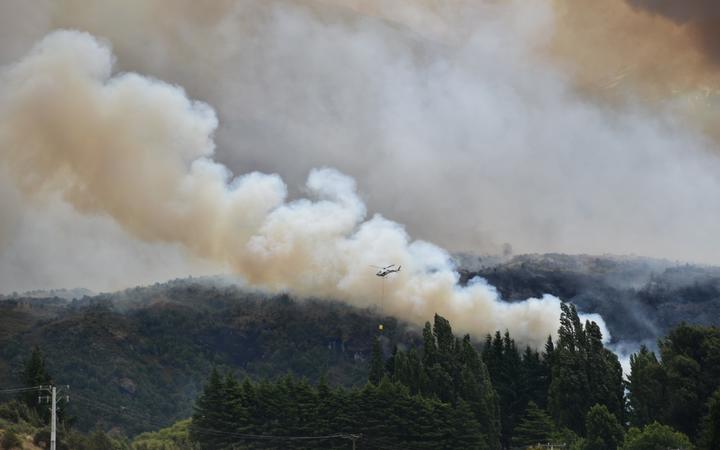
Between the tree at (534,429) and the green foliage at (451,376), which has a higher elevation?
the green foliage at (451,376)

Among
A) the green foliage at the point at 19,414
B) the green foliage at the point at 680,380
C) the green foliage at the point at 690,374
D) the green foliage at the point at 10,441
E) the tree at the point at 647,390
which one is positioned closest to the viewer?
the green foliage at the point at 10,441

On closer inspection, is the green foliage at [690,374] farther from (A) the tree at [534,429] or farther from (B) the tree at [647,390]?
(A) the tree at [534,429]

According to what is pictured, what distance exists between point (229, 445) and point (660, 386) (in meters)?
69.3

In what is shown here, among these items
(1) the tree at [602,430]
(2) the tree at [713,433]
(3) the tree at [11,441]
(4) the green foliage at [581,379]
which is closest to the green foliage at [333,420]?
(4) the green foliage at [581,379]

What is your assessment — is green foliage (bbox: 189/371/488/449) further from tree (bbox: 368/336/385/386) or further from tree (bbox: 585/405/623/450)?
tree (bbox: 368/336/385/386)

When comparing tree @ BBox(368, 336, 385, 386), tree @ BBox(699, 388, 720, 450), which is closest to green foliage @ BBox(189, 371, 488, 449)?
tree @ BBox(368, 336, 385, 386)

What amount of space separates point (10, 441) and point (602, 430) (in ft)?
277

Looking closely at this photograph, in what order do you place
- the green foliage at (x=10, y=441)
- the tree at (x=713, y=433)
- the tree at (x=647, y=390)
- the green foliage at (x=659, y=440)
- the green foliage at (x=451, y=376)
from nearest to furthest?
1. the tree at (x=713, y=433)
2. the green foliage at (x=10, y=441)
3. the green foliage at (x=659, y=440)
4. the tree at (x=647, y=390)
5. the green foliage at (x=451, y=376)

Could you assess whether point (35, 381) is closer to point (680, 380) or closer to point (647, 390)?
point (647, 390)

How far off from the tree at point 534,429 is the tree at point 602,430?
54.0ft

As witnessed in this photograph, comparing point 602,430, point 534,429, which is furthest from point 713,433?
point 534,429

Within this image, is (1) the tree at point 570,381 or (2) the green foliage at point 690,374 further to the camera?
(1) the tree at point 570,381

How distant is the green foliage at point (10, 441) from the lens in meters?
116

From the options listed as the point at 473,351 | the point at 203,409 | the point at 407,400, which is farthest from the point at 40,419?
the point at 473,351
